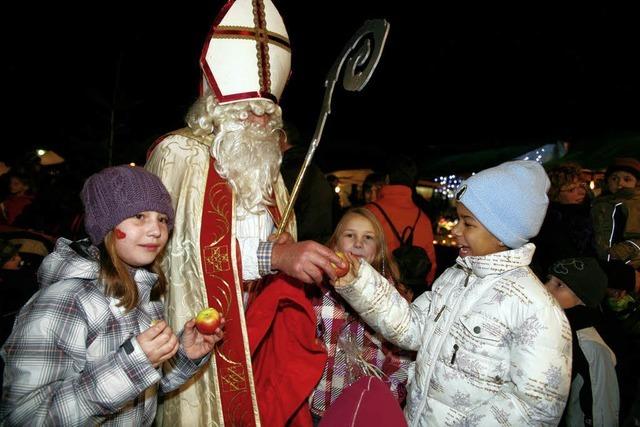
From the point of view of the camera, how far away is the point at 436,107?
15820 millimetres

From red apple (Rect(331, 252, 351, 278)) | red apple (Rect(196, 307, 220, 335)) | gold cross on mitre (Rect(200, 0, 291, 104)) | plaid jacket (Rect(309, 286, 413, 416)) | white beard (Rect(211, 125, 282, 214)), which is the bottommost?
plaid jacket (Rect(309, 286, 413, 416))

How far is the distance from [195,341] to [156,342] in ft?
1.30

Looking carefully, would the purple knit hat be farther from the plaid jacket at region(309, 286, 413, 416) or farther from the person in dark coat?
the person in dark coat

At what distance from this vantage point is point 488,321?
6.42ft

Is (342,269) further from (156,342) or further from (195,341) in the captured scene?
(156,342)

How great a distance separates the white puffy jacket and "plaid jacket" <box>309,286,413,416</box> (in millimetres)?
501

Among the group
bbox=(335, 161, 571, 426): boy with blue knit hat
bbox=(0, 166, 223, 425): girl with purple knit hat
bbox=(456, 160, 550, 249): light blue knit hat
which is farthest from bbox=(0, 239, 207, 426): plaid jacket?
bbox=(456, 160, 550, 249): light blue knit hat

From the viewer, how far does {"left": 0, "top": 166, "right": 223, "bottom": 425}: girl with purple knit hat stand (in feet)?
5.07

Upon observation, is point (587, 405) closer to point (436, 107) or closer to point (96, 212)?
point (96, 212)

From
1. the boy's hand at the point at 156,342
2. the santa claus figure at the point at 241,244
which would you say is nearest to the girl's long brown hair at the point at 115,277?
the boy's hand at the point at 156,342

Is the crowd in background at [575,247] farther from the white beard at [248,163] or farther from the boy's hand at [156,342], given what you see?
the boy's hand at [156,342]

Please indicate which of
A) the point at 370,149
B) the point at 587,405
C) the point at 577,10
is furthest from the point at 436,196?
the point at 587,405

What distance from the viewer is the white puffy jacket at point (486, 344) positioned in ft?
5.96

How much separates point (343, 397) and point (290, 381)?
118 centimetres
